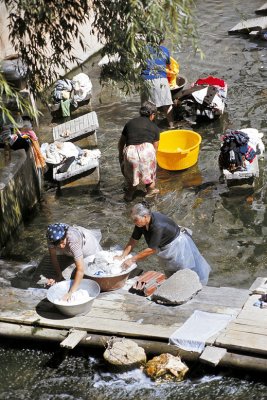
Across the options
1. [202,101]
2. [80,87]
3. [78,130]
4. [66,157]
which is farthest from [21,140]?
[202,101]

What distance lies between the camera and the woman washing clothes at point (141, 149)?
37.4 feet

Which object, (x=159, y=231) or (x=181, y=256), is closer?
(x=159, y=231)

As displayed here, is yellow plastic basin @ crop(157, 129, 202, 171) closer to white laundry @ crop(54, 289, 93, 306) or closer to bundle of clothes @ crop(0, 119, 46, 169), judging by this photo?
bundle of clothes @ crop(0, 119, 46, 169)

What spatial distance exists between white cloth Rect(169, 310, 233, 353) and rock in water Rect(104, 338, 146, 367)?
36 centimetres

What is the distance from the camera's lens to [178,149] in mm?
A: 12859

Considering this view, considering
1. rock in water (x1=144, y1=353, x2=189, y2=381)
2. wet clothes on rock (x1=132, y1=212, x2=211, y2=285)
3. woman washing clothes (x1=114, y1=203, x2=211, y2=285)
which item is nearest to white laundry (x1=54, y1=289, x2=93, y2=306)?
woman washing clothes (x1=114, y1=203, x2=211, y2=285)

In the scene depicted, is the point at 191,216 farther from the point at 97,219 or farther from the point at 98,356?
the point at 98,356

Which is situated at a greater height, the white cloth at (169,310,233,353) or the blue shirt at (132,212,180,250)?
the blue shirt at (132,212,180,250)

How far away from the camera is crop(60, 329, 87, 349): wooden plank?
313 inches

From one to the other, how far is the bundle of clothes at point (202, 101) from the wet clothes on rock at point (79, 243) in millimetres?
5218

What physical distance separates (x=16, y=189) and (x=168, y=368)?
4624mm

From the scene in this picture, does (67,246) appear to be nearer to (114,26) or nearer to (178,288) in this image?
(178,288)

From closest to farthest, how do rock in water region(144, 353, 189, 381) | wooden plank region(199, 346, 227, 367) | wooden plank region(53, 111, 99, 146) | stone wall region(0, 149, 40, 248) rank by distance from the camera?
wooden plank region(199, 346, 227, 367) → rock in water region(144, 353, 189, 381) → stone wall region(0, 149, 40, 248) → wooden plank region(53, 111, 99, 146)

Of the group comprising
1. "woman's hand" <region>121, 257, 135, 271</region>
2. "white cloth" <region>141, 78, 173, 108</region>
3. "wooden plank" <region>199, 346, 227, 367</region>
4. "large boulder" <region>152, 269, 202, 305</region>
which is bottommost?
"wooden plank" <region>199, 346, 227, 367</region>
